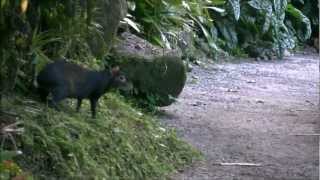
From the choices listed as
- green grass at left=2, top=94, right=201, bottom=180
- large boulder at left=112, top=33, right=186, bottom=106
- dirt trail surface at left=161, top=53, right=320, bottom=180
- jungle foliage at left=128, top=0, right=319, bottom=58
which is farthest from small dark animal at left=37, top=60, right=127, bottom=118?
jungle foliage at left=128, top=0, right=319, bottom=58

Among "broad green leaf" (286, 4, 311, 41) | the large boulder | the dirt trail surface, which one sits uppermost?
the large boulder

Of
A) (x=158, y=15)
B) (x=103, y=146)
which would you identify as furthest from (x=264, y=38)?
(x=103, y=146)

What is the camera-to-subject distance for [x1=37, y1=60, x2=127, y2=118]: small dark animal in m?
5.78

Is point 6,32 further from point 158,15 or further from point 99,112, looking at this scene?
point 158,15

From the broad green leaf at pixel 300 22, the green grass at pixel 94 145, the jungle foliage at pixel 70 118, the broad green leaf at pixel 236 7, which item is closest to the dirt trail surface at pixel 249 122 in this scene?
the green grass at pixel 94 145

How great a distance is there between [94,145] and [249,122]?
3373 millimetres

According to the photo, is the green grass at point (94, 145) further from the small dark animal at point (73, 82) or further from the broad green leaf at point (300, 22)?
the broad green leaf at point (300, 22)

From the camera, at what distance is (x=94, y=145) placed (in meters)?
5.62

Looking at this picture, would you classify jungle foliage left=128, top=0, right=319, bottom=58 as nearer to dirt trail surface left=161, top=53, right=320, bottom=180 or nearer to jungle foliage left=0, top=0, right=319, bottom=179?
dirt trail surface left=161, top=53, right=320, bottom=180

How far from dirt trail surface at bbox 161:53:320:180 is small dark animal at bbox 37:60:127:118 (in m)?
0.92

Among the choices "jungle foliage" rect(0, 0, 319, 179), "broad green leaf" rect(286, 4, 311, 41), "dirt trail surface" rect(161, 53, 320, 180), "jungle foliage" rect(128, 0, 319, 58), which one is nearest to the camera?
"jungle foliage" rect(0, 0, 319, 179)

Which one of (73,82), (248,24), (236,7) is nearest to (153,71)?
(73,82)

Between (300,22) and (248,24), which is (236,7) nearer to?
(248,24)

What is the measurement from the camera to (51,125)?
5469 millimetres
